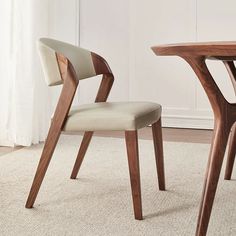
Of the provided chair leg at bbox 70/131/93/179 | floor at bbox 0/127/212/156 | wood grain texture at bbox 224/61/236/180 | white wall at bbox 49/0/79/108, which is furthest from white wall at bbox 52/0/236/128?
chair leg at bbox 70/131/93/179

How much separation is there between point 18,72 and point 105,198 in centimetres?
148

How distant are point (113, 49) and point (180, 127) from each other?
97 centimetres

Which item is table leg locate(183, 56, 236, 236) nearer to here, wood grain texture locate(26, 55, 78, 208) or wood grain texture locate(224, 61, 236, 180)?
wood grain texture locate(26, 55, 78, 208)

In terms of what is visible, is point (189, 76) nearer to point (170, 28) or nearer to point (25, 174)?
point (170, 28)

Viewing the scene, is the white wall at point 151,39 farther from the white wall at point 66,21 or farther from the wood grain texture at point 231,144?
the wood grain texture at point 231,144

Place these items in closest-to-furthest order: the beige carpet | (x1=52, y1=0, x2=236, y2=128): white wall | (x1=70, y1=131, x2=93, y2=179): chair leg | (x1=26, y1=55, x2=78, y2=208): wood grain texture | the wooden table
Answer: the wooden table → the beige carpet → (x1=26, y1=55, x2=78, y2=208): wood grain texture → (x1=70, y1=131, x2=93, y2=179): chair leg → (x1=52, y1=0, x2=236, y2=128): white wall

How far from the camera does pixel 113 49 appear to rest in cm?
396

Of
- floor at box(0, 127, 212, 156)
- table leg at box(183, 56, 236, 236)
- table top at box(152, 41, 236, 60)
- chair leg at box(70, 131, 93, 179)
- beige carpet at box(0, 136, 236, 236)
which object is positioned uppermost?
table top at box(152, 41, 236, 60)

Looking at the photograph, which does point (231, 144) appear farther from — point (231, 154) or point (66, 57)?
point (66, 57)

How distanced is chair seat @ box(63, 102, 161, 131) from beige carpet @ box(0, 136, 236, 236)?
36 cm

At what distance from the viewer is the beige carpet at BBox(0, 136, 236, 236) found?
1582 mm

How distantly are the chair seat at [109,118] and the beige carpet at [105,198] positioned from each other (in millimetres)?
363

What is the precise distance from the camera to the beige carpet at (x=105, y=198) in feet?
5.19

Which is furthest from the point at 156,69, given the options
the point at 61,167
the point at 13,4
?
the point at 61,167
